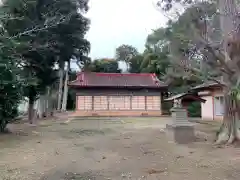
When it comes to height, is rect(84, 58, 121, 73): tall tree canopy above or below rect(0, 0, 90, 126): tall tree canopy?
above

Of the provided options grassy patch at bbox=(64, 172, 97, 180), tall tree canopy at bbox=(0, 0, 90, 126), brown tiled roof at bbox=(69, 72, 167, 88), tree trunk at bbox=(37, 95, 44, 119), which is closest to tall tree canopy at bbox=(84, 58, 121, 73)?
brown tiled roof at bbox=(69, 72, 167, 88)

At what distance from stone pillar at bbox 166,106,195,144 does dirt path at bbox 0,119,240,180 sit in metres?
0.43

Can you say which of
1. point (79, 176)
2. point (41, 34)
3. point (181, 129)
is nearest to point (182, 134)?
point (181, 129)

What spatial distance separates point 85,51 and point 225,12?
18674 mm

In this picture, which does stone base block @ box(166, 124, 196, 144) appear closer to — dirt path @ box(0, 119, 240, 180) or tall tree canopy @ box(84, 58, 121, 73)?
dirt path @ box(0, 119, 240, 180)

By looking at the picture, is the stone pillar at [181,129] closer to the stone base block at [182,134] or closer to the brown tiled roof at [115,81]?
the stone base block at [182,134]

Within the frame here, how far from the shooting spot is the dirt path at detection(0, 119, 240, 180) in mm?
5531

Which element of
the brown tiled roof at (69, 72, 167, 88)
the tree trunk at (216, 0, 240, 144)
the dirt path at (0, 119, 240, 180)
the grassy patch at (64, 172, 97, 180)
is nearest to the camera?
the grassy patch at (64, 172, 97, 180)

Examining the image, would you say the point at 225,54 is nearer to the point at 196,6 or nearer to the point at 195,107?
the point at 196,6

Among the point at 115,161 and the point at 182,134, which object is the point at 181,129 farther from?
the point at 115,161

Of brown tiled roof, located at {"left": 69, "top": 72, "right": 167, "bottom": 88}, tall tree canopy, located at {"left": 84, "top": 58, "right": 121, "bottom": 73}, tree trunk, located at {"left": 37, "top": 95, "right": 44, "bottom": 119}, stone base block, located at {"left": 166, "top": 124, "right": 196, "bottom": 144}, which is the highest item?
tall tree canopy, located at {"left": 84, "top": 58, "right": 121, "bottom": 73}

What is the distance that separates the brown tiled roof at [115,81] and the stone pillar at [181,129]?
18.1 meters

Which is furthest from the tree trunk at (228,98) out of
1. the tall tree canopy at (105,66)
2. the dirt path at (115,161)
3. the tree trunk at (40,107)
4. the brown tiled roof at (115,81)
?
the tall tree canopy at (105,66)

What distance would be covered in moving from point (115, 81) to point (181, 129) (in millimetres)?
19240
